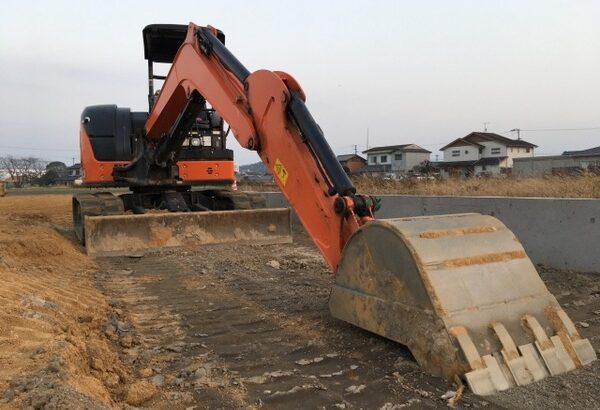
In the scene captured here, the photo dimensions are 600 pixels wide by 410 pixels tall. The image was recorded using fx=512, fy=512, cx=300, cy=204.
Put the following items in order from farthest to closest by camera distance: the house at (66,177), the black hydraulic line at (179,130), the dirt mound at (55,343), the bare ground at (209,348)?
the house at (66,177)
the black hydraulic line at (179,130)
the bare ground at (209,348)
the dirt mound at (55,343)

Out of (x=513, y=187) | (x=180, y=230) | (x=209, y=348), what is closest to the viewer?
(x=209, y=348)

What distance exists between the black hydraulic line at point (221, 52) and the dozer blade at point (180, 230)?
2.84 metres

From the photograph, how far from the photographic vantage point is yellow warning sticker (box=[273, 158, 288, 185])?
179 inches

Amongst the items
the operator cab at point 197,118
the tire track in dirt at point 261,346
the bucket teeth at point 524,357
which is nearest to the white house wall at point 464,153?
the operator cab at point 197,118

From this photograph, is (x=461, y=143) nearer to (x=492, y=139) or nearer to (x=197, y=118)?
(x=492, y=139)

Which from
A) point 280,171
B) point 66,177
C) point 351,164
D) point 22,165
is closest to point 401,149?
point 351,164

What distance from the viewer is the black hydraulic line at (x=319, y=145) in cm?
403

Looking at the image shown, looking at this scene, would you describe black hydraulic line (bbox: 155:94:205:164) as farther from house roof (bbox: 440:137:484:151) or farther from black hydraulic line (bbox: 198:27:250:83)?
house roof (bbox: 440:137:484:151)

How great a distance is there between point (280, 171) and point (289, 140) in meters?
0.32

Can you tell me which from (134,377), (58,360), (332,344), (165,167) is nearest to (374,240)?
(332,344)

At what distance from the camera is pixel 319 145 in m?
4.20

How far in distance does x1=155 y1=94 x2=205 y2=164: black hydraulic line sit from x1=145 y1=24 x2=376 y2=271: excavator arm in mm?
1193

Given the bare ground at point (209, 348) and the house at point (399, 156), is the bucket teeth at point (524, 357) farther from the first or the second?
the house at point (399, 156)

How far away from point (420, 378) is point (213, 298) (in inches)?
108
